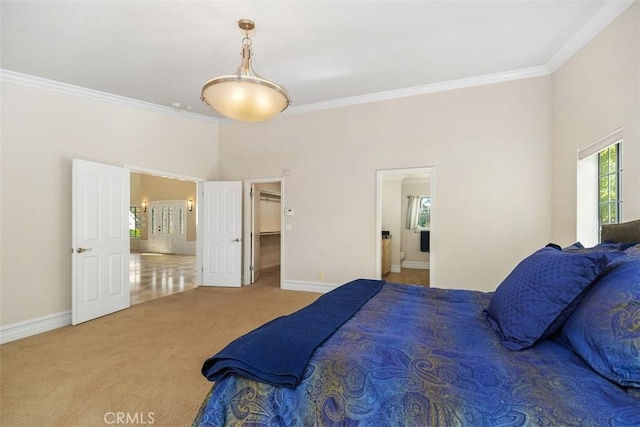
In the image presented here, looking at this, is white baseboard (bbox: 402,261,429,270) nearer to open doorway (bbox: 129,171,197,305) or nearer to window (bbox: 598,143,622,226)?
window (bbox: 598,143,622,226)

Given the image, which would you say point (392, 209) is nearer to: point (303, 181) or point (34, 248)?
point (303, 181)

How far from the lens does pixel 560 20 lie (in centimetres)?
268

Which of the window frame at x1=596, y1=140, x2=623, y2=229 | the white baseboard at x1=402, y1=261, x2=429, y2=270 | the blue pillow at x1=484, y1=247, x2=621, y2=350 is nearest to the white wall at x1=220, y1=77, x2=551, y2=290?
the window frame at x1=596, y1=140, x2=623, y2=229

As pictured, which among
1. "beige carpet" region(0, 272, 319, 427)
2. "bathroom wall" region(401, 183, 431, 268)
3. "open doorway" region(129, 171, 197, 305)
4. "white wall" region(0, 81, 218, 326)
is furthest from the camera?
"open doorway" region(129, 171, 197, 305)

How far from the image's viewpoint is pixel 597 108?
2627mm

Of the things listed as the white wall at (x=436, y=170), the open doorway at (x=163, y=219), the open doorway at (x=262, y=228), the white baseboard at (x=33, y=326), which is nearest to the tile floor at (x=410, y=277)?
the white wall at (x=436, y=170)

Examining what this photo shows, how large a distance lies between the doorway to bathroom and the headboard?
12.1 ft

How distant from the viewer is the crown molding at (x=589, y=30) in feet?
7.79

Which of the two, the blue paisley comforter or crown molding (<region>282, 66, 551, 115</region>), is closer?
the blue paisley comforter

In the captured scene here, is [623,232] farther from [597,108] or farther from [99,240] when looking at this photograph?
[99,240]

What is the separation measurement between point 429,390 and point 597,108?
123 inches

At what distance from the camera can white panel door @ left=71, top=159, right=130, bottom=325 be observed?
3.50 m

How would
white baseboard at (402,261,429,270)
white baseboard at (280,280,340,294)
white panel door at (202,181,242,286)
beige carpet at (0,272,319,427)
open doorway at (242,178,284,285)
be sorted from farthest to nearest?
white baseboard at (402,261,429,270)
open doorway at (242,178,284,285)
white panel door at (202,181,242,286)
white baseboard at (280,280,340,294)
beige carpet at (0,272,319,427)

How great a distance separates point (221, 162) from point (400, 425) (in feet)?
17.4
